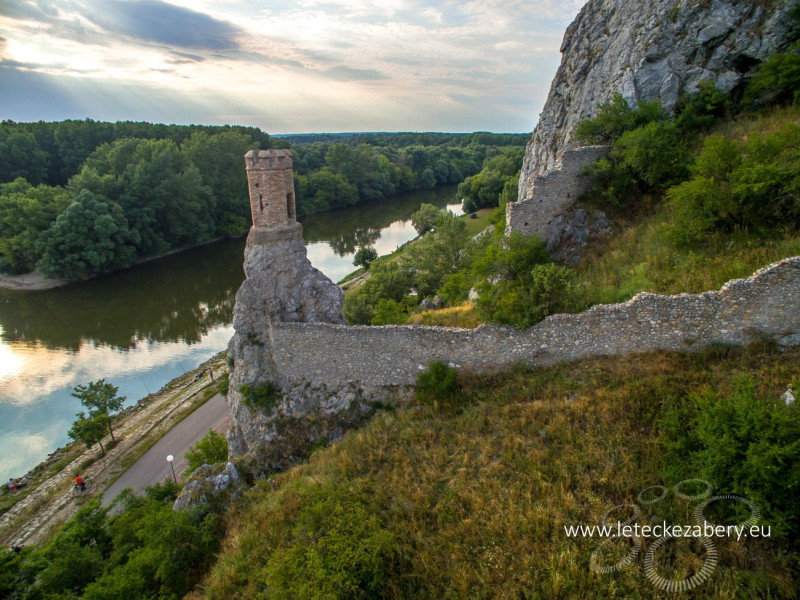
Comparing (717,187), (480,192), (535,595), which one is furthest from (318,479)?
(480,192)

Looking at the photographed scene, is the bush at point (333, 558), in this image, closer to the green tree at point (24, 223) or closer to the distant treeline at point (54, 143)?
the green tree at point (24, 223)

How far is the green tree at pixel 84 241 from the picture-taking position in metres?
37.6

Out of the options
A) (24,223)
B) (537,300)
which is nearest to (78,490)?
(537,300)

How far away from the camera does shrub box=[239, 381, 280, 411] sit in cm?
1358

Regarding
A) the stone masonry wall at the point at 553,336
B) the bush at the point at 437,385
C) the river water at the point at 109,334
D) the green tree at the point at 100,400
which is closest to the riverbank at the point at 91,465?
the green tree at the point at 100,400

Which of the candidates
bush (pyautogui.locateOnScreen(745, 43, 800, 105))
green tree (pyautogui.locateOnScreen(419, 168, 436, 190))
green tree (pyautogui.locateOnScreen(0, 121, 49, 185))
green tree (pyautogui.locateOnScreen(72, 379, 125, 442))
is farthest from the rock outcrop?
green tree (pyautogui.locateOnScreen(419, 168, 436, 190))

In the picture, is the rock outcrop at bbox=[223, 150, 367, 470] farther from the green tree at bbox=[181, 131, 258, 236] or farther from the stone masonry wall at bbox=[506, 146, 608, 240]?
the green tree at bbox=[181, 131, 258, 236]

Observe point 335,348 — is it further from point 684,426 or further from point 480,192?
point 480,192

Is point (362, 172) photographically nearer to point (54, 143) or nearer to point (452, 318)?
point (54, 143)

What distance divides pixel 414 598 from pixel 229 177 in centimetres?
6160

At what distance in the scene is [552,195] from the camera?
16.2 metres

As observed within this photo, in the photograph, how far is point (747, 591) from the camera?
17.9ft

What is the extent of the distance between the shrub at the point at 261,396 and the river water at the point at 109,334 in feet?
43.7

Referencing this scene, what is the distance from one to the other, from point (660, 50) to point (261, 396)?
862 inches
